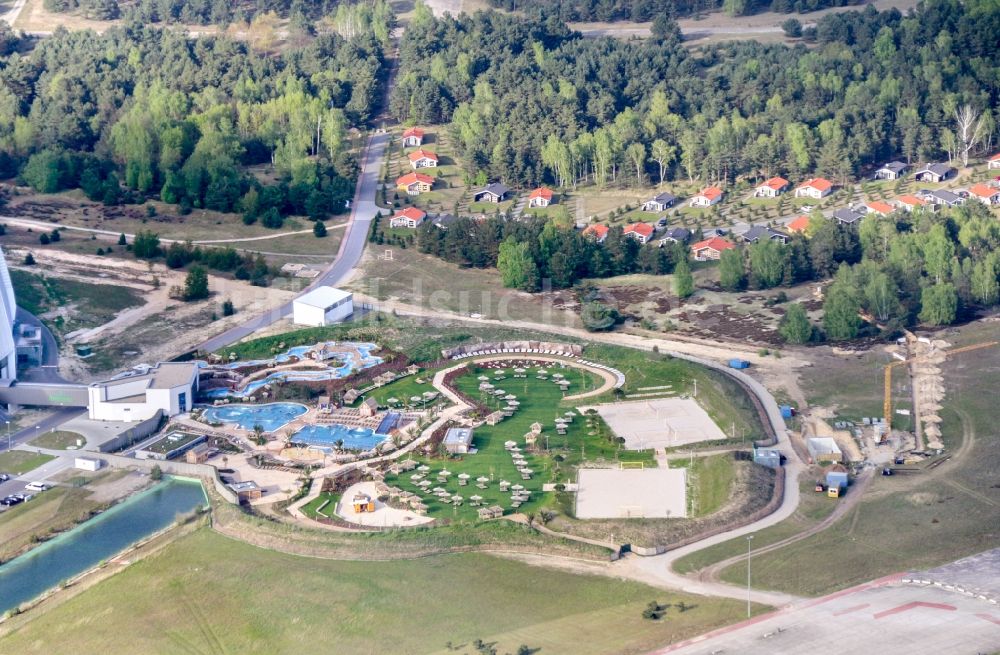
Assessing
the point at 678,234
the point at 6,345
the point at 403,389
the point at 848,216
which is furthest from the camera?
the point at 848,216

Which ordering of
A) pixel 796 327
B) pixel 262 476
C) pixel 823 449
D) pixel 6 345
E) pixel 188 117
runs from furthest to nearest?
pixel 188 117, pixel 796 327, pixel 6 345, pixel 823 449, pixel 262 476

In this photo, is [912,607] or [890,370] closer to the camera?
[912,607]

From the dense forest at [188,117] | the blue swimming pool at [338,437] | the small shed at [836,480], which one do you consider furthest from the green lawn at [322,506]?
the dense forest at [188,117]

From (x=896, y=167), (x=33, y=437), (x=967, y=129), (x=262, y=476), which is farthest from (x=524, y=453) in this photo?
(x=967, y=129)

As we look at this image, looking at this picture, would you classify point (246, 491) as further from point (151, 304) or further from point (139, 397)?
point (151, 304)

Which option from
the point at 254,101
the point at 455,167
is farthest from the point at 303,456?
the point at 254,101

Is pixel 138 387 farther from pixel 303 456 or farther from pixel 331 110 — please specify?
pixel 331 110

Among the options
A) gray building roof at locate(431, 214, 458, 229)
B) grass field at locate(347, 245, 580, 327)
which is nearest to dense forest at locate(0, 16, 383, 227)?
gray building roof at locate(431, 214, 458, 229)

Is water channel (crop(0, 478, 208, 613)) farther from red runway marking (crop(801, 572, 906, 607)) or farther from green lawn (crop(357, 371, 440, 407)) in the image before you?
red runway marking (crop(801, 572, 906, 607))
